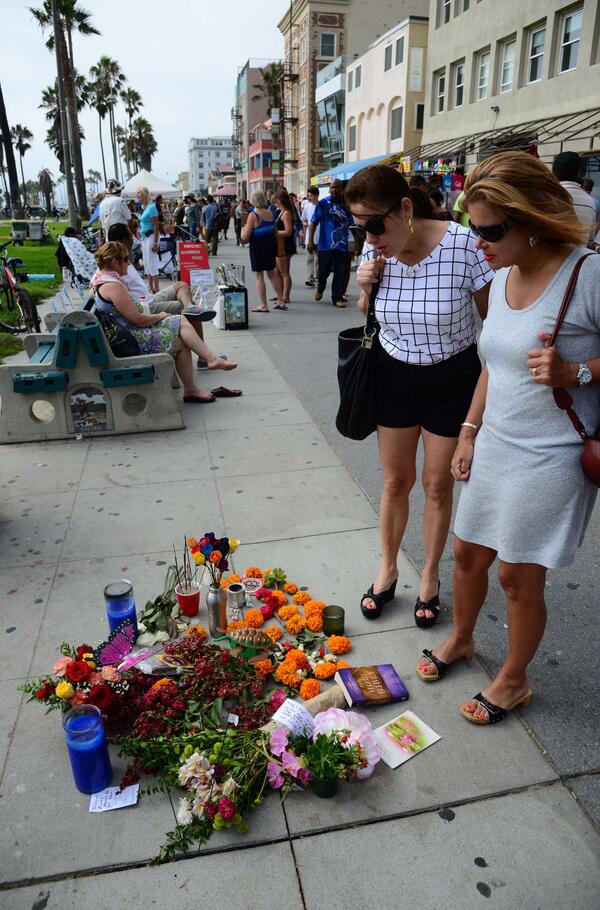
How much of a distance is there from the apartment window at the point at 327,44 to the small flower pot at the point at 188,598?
52012mm

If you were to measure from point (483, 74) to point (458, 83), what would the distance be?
1.90 m

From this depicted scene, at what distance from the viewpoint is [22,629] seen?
9.96 ft

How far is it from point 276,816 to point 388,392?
168 cm

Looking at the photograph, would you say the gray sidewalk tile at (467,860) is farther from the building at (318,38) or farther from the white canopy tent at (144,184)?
the building at (318,38)

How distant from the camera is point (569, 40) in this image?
17625mm

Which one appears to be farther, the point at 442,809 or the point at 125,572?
the point at 125,572

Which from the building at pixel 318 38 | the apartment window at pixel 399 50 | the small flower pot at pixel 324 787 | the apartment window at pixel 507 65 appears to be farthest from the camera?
the building at pixel 318 38

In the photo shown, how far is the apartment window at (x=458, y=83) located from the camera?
23.8 meters

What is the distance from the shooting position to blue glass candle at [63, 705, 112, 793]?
2133 mm

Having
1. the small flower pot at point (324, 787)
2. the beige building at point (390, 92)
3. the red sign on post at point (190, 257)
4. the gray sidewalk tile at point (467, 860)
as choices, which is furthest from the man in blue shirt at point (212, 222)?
the gray sidewalk tile at point (467, 860)

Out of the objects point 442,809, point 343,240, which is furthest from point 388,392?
point 343,240

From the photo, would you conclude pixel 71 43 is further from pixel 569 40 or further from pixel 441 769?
pixel 441 769

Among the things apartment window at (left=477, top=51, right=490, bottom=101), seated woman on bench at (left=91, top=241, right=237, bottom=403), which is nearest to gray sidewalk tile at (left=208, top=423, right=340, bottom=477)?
seated woman on bench at (left=91, top=241, right=237, bottom=403)

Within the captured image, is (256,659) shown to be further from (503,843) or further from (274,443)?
(274,443)
